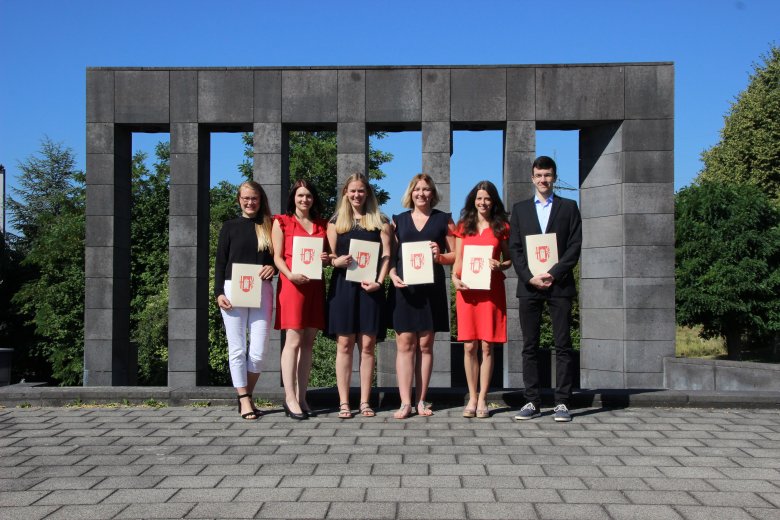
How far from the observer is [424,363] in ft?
23.6

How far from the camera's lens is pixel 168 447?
229 inches

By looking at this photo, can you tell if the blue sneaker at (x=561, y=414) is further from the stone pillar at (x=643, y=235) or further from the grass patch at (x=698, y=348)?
the grass patch at (x=698, y=348)

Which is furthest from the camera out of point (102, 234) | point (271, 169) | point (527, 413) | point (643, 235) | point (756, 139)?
point (756, 139)

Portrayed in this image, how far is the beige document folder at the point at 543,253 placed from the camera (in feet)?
22.9

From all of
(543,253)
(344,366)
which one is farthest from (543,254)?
(344,366)

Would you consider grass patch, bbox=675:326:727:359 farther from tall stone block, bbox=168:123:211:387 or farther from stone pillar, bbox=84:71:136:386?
stone pillar, bbox=84:71:136:386

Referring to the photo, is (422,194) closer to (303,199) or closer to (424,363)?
(303,199)

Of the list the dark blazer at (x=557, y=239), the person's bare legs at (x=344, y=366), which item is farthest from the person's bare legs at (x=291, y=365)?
the dark blazer at (x=557, y=239)

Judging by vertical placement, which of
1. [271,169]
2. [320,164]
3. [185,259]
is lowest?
[185,259]

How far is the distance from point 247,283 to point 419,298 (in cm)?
154

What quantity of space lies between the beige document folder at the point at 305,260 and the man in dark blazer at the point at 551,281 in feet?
5.79

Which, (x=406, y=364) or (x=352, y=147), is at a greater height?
(x=352, y=147)

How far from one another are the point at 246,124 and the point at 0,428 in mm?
6853

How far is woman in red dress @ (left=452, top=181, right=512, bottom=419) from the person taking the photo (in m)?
7.05
